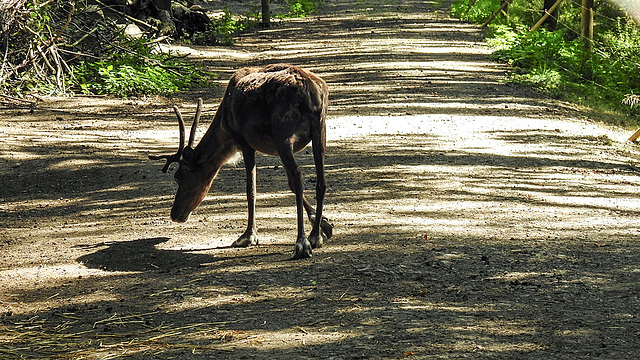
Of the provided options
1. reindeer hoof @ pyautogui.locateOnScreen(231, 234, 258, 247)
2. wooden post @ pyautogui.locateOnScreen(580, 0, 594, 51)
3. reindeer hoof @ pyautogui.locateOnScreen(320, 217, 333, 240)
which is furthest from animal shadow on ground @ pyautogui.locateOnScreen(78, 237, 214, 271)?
wooden post @ pyautogui.locateOnScreen(580, 0, 594, 51)

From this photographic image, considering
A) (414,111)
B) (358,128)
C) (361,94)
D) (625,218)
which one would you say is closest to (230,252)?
(625,218)

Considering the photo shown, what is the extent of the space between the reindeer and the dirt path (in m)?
0.31

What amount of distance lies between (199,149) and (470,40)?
19.0m

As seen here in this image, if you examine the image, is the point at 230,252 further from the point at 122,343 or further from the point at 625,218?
the point at 625,218

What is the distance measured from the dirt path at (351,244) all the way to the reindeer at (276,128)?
0.31 m

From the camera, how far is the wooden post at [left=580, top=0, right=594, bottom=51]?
731 inches

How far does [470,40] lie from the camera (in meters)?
25.3

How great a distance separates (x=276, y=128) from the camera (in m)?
6.83

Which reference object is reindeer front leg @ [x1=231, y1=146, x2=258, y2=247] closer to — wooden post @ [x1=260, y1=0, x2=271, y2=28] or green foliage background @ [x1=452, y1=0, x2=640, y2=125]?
green foliage background @ [x1=452, y1=0, x2=640, y2=125]

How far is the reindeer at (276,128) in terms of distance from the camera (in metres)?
6.85

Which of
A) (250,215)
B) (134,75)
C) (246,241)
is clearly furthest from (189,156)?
(134,75)

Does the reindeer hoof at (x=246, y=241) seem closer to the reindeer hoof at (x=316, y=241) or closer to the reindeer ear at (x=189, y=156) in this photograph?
the reindeer hoof at (x=316, y=241)

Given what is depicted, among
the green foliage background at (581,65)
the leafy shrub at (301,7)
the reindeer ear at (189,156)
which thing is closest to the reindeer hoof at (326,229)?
the reindeer ear at (189,156)

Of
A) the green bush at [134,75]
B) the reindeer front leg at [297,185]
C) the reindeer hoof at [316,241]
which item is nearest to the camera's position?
the reindeer front leg at [297,185]
